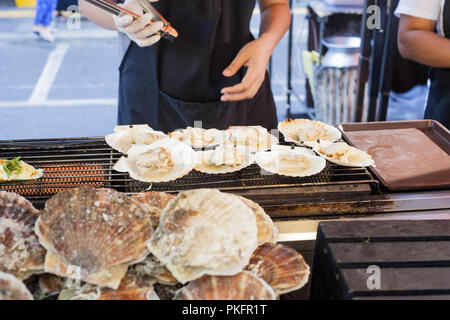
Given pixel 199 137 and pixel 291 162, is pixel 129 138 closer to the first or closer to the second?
pixel 199 137

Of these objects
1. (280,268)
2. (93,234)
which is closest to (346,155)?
(280,268)

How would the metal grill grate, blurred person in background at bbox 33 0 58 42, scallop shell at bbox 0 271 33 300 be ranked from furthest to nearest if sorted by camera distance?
blurred person in background at bbox 33 0 58 42
the metal grill grate
scallop shell at bbox 0 271 33 300

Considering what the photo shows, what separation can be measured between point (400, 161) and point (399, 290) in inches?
29.6

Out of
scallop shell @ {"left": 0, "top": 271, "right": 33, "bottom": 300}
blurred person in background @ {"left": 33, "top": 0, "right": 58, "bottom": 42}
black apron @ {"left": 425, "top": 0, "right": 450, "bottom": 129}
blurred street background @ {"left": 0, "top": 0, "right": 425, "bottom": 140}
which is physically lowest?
blurred street background @ {"left": 0, "top": 0, "right": 425, "bottom": 140}

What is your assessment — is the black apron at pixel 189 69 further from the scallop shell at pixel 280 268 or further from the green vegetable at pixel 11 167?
the scallop shell at pixel 280 268

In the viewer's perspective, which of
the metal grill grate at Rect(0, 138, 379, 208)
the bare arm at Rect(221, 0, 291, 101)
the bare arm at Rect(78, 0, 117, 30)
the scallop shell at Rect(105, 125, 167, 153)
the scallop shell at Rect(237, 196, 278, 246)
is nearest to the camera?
the scallop shell at Rect(237, 196, 278, 246)

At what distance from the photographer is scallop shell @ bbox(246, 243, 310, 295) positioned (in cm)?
95

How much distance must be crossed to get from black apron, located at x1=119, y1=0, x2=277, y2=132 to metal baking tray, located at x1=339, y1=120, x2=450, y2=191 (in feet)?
2.48

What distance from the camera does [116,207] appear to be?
997 millimetres

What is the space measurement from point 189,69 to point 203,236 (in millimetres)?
1447

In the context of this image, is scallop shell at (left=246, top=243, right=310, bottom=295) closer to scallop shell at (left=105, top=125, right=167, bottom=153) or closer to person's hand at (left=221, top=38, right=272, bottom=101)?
scallop shell at (left=105, top=125, right=167, bottom=153)

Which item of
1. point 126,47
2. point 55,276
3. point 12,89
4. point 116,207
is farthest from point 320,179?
point 12,89

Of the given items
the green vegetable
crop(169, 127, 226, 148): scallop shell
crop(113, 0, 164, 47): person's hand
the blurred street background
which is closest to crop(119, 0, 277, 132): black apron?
crop(113, 0, 164, 47): person's hand
